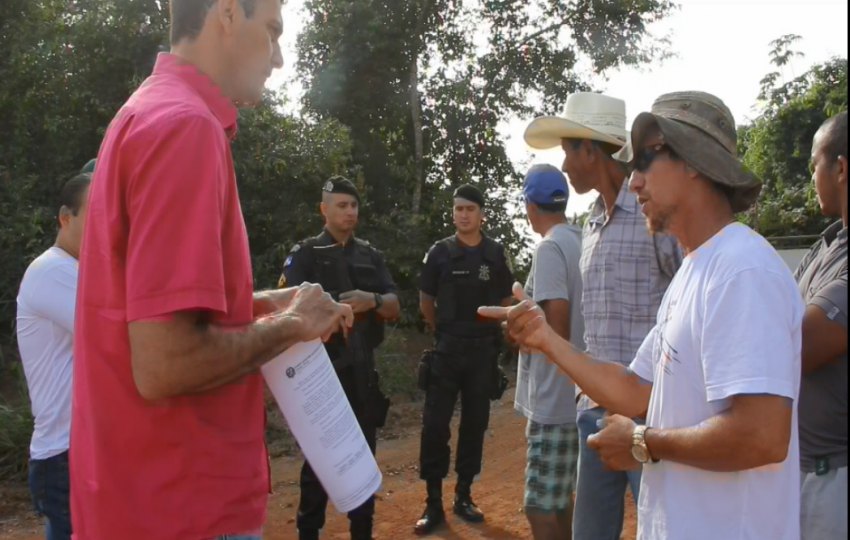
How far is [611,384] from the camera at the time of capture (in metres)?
2.64

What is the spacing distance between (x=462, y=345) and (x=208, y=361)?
5.10m

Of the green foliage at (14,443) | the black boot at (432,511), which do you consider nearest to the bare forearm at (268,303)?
the black boot at (432,511)

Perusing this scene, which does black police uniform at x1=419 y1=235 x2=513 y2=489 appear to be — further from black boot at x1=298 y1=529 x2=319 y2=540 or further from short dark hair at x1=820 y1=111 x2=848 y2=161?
short dark hair at x1=820 y1=111 x2=848 y2=161

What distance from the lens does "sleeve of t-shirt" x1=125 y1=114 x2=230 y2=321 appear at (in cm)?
173

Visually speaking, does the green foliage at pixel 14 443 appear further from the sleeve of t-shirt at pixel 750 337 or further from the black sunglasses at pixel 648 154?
the sleeve of t-shirt at pixel 750 337

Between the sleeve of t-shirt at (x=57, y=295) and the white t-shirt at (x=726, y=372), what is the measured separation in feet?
7.71

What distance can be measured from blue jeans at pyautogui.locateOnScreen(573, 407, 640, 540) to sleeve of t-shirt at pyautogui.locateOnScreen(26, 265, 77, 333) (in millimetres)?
2260

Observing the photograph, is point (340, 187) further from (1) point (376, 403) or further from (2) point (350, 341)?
(1) point (376, 403)

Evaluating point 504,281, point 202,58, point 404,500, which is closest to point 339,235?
point 504,281

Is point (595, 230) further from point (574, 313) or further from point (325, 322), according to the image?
point (325, 322)

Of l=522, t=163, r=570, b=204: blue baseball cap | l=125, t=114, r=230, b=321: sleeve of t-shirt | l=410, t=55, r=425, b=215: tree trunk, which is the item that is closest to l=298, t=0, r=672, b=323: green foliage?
l=410, t=55, r=425, b=215: tree trunk

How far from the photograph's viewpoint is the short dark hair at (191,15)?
203 cm

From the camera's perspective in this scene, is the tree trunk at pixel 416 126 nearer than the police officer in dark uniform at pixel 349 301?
No

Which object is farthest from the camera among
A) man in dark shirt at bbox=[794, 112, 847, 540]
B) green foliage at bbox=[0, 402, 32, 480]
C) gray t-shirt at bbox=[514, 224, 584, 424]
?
green foliage at bbox=[0, 402, 32, 480]
